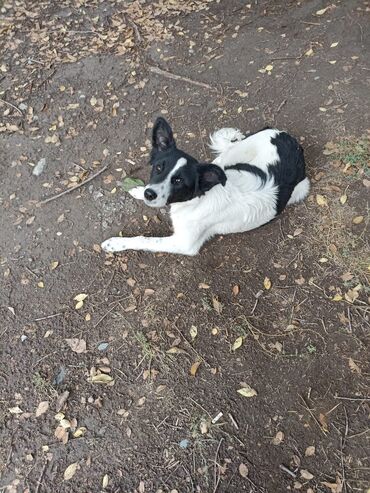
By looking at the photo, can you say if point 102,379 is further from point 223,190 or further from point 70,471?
point 223,190

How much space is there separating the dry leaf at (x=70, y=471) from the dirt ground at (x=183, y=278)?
39mm

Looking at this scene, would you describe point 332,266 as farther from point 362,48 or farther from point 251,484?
point 362,48

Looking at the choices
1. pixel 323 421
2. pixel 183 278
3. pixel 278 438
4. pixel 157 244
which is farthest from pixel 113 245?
pixel 323 421

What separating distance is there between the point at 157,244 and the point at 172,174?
1.11 m

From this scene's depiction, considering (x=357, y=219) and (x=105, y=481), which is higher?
(x=357, y=219)

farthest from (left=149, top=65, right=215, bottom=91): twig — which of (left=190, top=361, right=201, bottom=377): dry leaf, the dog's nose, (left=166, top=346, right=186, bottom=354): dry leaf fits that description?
(left=190, top=361, right=201, bottom=377): dry leaf

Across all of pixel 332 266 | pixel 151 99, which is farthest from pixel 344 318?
pixel 151 99

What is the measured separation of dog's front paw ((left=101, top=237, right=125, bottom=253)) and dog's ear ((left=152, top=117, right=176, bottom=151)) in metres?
1.31

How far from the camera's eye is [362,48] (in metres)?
6.54

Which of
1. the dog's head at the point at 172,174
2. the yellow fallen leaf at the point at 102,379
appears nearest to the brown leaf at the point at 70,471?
the yellow fallen leaf at the point at 102,379

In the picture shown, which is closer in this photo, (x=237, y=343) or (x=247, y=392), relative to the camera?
(x=247, y=392)

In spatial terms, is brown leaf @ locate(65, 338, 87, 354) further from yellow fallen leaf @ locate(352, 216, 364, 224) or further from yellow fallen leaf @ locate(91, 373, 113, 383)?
yellow fallen leaf @ locate(352, 216, 364, 224)

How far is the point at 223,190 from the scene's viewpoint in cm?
462

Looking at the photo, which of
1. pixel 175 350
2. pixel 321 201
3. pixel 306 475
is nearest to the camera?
pixel 306 475
